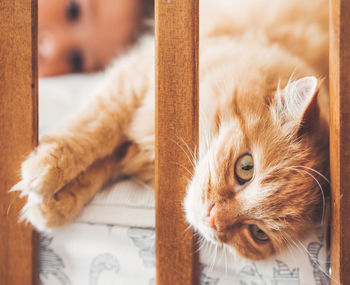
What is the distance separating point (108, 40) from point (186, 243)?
6.33ft

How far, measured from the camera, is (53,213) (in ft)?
3.01

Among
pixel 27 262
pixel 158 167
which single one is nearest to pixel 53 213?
pixel 27 262

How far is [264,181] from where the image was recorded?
843 millimetres

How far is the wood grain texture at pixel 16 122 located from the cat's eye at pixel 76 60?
154cm

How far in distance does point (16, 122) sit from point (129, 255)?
17.8 inches

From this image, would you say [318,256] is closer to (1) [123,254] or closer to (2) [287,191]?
(2) [287,191]

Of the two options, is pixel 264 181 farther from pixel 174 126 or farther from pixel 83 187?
pixel 83 187

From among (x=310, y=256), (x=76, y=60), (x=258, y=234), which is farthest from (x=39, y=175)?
(x=76, y=60)

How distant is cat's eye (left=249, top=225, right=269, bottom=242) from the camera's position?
2.96 feet

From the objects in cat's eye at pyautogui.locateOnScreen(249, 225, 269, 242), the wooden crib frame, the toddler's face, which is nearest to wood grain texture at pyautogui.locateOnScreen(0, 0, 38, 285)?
the wooden crib frame

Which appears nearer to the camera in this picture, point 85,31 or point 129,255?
point 129,255

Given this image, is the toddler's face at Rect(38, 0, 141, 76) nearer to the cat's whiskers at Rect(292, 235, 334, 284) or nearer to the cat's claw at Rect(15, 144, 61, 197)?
the cat's claw at Rect(15, 144, 61, 197)

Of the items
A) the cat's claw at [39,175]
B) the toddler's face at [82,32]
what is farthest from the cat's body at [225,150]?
the toddler's face at [82,32]

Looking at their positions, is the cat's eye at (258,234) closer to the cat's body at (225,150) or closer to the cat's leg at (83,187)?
the cat's body at (225,150)
